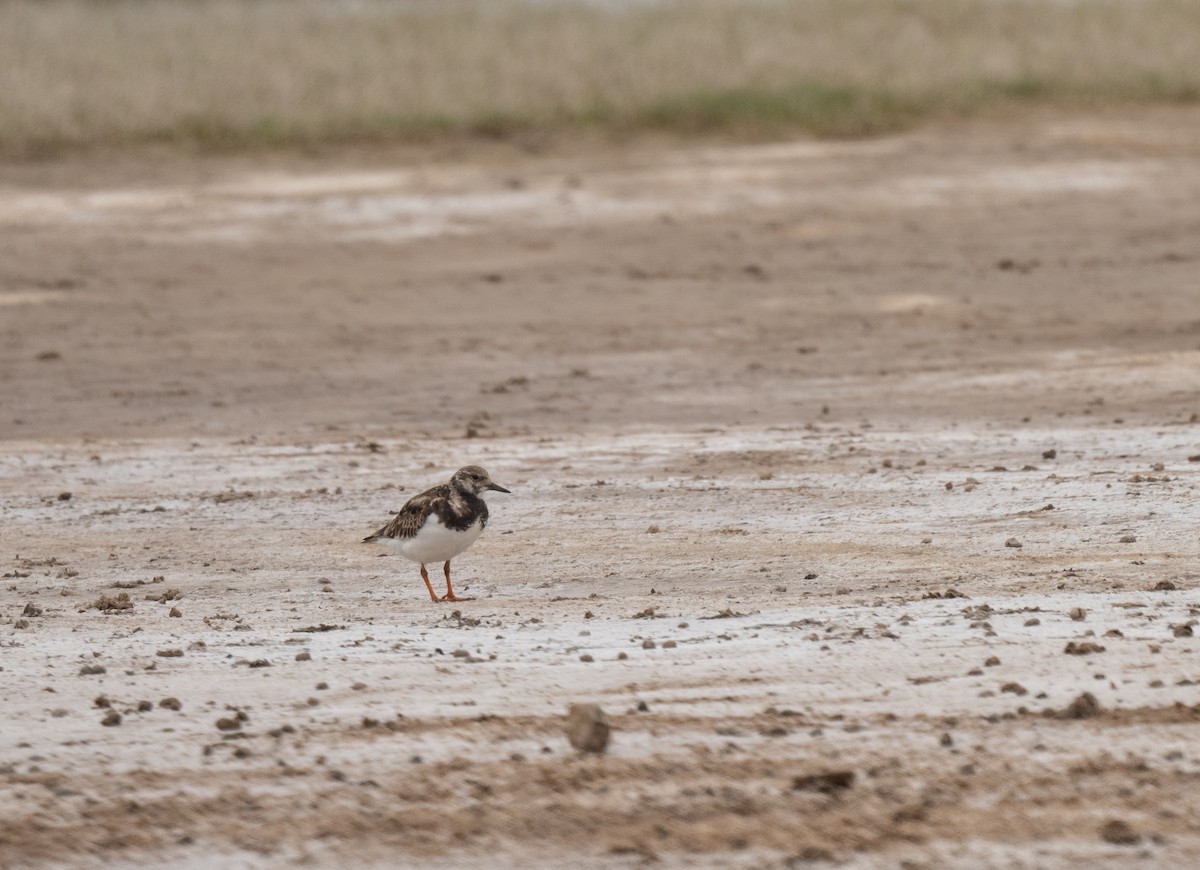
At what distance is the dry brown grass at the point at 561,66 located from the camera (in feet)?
71.2

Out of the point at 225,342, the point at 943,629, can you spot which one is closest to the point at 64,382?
the point at 225,342

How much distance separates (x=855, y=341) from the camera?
15.2 meters

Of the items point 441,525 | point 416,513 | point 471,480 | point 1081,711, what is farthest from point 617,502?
point 1081,711

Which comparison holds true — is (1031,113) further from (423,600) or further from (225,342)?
(423,600)

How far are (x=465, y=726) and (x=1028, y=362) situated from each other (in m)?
→ 9.22

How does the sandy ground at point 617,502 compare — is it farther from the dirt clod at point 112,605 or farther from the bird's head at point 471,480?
the bird's head at point 471,480

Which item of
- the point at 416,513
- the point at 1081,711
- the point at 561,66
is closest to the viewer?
the point at 1081,711

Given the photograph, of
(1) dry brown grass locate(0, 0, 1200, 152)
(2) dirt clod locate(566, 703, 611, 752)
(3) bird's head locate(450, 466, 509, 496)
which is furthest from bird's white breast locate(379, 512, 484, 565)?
(1) dry brown grass locate(0, 0, 1200, 152)

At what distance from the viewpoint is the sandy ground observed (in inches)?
207

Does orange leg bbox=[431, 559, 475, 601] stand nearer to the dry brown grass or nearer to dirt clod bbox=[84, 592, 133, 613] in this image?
dirt clod bbox=[84, 592, 133, 613]

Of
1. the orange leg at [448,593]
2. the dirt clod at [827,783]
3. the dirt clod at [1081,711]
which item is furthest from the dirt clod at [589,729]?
the orange leg at [448,593]

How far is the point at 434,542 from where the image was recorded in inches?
303

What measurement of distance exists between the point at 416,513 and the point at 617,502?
2004 millimetres

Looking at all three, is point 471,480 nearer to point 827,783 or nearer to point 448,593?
point 448,593
